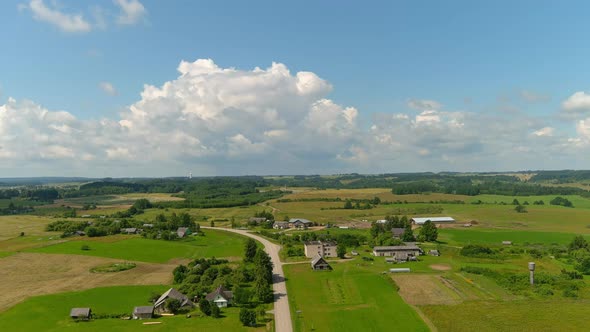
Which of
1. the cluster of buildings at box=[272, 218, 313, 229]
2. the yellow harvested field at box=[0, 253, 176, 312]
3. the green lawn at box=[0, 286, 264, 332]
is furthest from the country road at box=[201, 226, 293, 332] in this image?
the cluster of buildings at box=[272, 218, 313, 229]

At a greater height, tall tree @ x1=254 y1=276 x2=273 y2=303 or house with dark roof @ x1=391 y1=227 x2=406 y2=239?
house with dark roof @ x1=391 y1=227 x2=406 y2=239

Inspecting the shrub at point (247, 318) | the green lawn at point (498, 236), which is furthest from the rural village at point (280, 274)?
the green lawn at point (498, 236)

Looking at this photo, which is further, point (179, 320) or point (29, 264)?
point (29, 264)

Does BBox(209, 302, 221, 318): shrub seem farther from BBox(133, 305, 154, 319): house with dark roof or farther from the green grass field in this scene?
the green grass field

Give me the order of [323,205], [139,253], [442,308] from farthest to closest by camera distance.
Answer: [323,205] → [139,253] → [442,308]

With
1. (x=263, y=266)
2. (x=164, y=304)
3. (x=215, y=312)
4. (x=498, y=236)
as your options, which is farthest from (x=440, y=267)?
(x=164, y=304)

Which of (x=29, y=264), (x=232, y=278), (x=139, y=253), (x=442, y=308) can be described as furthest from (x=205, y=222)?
(x=442, y=308)

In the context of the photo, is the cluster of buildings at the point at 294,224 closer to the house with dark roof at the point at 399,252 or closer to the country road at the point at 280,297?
the country road at the point at 280,297

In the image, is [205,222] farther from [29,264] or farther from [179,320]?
[179,320]
